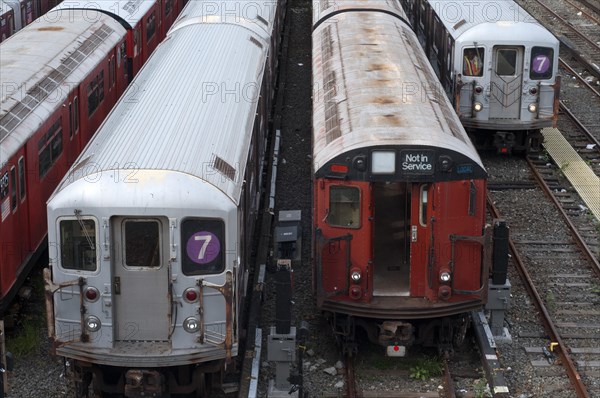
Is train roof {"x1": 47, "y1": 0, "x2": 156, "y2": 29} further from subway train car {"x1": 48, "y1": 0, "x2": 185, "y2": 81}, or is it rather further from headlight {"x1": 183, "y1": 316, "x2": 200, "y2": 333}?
headlight {"x1": 183, "y1": 316, "x2": 200, "y2": 333}

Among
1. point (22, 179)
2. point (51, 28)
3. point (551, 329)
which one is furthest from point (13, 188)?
point (551, 329)

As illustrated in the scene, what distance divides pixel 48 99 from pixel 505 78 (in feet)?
28.0

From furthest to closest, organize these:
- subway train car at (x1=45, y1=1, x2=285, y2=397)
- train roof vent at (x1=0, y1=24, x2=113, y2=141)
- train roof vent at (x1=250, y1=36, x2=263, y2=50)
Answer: train roof vent at (x1=250, y1=36, x2=263, y2=50) < train roof vent at (x1=0, y1=24, x2=113, y2=141) < subway train car at (x1=45, y1=1, x2=285, y2=397)

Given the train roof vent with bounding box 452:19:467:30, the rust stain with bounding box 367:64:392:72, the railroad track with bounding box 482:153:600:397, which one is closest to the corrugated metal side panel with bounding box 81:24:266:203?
the rust stain with bounding box 367:64:392:72

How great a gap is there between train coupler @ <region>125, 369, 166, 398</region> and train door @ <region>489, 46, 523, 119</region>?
10495 millimetres

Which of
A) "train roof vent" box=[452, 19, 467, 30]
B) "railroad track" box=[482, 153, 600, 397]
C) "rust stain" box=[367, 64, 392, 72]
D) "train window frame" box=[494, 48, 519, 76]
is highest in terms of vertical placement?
"rust stain" box=[367, 64, 392, 72]

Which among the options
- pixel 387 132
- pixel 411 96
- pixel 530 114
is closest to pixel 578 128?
pixel 530 114

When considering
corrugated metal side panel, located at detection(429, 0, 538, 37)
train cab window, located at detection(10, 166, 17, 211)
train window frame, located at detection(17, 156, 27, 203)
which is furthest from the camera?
corrugated metal side panel, located at detection(429, 0, 538, 37)

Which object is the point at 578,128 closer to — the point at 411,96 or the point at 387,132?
the point at 411,96

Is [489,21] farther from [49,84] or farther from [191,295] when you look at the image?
[191,295]

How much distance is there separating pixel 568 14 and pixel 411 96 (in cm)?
2241

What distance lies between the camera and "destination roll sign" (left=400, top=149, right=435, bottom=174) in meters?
11.2

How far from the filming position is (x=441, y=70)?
2122 centimetres

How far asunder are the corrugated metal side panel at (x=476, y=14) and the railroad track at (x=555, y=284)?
9.36 feet
